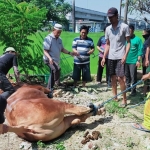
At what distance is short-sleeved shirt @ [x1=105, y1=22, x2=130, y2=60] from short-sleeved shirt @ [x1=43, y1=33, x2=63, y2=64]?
1816 mm

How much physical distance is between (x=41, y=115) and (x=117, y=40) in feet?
8.18

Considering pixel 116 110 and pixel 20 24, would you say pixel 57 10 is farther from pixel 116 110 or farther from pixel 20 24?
pixel 116 110

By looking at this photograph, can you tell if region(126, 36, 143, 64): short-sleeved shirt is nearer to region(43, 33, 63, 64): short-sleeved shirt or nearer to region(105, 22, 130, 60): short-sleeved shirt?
region(105, 22, 130, 60): short-sleeved shirt

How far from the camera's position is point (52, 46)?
279 inches

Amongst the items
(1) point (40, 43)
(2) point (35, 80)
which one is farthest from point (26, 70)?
(1) point (40, 43)

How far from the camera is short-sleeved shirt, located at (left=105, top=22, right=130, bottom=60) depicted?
5477mm

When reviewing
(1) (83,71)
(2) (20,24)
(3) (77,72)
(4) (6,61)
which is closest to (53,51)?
(3) (77,72)

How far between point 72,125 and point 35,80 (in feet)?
14.4

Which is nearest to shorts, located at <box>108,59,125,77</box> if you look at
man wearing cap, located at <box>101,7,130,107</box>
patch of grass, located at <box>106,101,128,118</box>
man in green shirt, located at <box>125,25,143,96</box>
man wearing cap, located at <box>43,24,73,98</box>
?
man wearing cap, located at <box>101,7,130,107</box>

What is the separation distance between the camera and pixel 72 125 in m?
4.40

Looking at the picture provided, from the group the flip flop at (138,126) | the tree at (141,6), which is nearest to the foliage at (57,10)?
the tree at (141,6)

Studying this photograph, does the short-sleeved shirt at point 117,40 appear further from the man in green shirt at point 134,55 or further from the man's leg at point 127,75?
the man's leg at point 127,75

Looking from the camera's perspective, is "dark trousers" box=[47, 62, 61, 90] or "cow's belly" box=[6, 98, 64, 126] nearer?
"cow's belly" box=[6, 98, 64, 126]

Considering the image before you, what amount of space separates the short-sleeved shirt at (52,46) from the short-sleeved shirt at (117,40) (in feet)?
5.96
